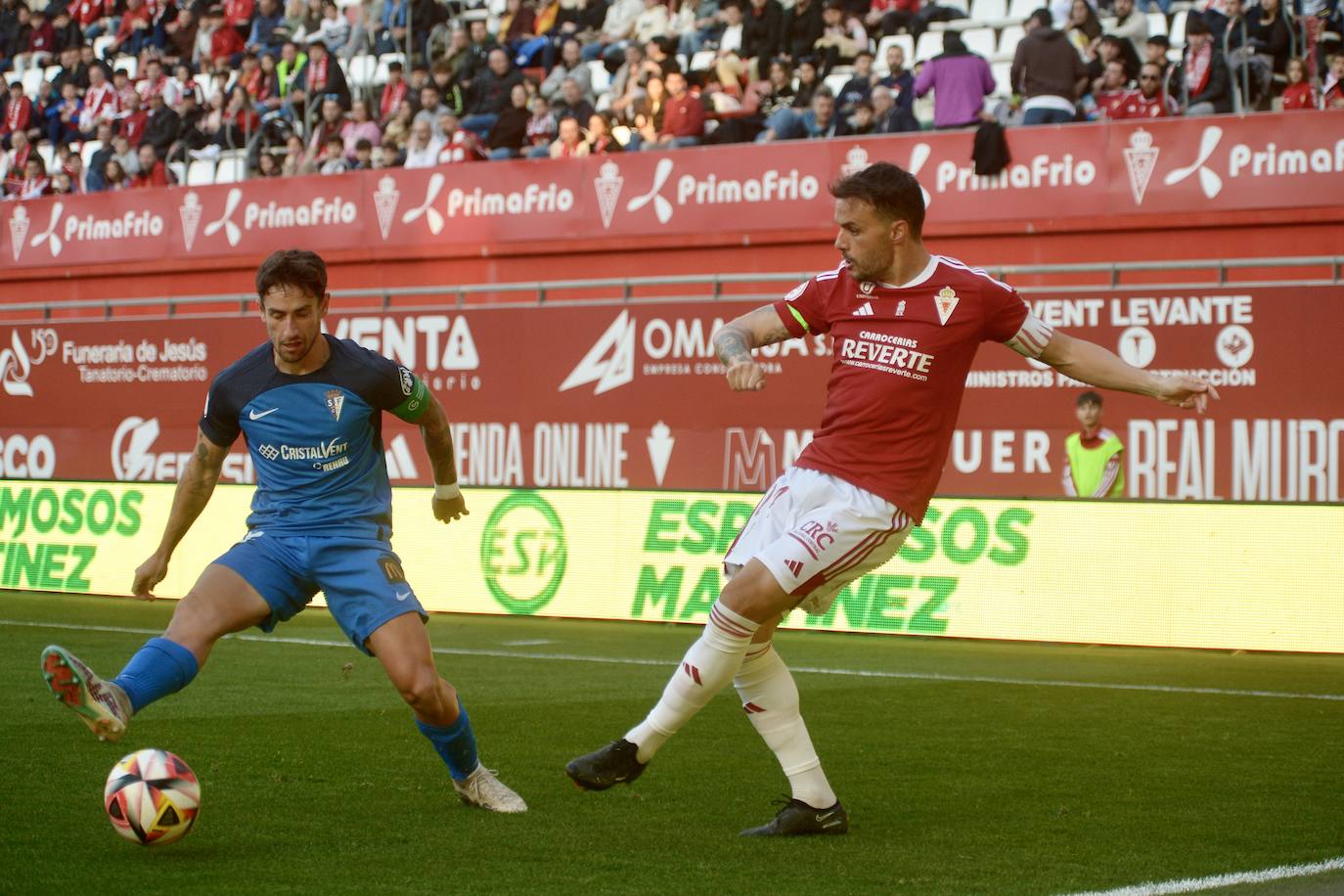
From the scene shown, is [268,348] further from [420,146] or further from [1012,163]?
[420,146]

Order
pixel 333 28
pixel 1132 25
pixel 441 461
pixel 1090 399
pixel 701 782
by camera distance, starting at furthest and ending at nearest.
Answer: pixel 333 28
pixel 1132 25
pixel 1090 399
pixel 701 782
pixel 441 461

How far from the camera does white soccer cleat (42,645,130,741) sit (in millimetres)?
5484

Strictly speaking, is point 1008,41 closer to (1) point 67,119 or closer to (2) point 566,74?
(2) point 566,74

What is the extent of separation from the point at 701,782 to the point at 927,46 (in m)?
14.5

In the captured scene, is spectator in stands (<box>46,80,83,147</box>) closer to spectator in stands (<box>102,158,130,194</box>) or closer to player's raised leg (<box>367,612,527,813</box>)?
spectator in stands (<box>102,158,130,194</box>)

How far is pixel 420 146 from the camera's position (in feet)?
73.7

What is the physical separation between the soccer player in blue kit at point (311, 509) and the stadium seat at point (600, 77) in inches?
654

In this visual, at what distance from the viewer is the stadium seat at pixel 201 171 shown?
25.0m

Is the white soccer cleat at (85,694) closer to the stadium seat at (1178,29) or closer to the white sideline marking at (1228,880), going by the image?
the white sideline marking at (1228,880)

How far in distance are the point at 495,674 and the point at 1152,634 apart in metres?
5.14

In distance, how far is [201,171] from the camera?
2516 centimetres

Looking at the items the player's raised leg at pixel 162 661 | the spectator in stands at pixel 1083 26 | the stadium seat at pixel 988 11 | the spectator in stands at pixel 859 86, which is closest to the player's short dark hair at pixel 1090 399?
the spectator in stands at pixel 1083 26

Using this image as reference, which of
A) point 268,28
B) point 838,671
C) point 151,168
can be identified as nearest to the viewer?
point 838,671

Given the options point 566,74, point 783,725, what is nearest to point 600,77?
point 566,74
